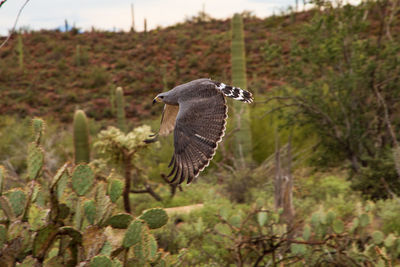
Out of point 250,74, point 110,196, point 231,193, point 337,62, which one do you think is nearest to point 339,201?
point 231,193

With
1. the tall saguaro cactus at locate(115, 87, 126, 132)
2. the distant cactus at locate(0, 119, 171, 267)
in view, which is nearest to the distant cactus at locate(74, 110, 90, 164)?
the tall saguaro cactus at locate(115, 87, 126, 132)

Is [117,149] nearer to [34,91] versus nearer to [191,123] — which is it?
[191,123]

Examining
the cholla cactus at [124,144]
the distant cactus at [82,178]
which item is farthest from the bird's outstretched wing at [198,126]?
the cholla cactus at [124,144]

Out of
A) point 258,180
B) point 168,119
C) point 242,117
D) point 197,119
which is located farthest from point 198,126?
point 242,117

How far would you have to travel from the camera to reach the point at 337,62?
8859 mm

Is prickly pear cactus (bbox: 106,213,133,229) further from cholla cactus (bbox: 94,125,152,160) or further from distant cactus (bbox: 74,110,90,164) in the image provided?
distant cactus (bbox: 74,110,90,164)

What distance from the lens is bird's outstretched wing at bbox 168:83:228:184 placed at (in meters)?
2.59

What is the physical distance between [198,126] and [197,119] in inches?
1.6

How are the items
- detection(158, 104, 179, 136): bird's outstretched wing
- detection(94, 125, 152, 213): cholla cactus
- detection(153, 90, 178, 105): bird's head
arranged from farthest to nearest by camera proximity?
detection(94, 125, 152, 213): cholla cactus < detection(158, 104, 179, 136): bird's outstretched wing < detection(153, 90, 178, 105): bird's head

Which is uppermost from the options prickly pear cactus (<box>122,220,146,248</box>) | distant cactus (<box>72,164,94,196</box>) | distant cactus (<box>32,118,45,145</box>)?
distant cactus (<box>32,118,45,145</box>)

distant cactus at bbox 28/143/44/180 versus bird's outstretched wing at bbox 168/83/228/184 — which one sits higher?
bird's outstretched wing at bbox 168/83/228/184

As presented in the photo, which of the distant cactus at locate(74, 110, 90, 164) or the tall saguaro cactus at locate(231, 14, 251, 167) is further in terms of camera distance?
the distant cactus at locate(74, 110, 90, 164)

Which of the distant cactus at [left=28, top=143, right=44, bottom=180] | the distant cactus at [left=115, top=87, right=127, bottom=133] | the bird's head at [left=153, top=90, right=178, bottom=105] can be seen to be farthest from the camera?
the distant cactus at [left=115, top=87, right=127, bottom=133]

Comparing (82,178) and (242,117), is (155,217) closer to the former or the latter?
(82,178)
